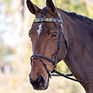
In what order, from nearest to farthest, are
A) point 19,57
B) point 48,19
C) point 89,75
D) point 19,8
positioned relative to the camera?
point 48,19 → point 89,75 → point 19,57 → point 19,8

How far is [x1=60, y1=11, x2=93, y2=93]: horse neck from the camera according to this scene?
308cm

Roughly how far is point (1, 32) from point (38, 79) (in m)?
16.6

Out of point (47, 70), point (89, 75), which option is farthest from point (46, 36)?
point (89, 75)

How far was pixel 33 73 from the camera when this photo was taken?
8.63 feet

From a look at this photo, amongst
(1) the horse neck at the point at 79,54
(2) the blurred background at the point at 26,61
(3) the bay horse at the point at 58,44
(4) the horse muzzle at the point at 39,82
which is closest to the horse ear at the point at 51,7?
(3) the bay horse at the point at 58,44

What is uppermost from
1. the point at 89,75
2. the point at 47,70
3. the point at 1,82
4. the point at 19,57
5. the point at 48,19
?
the point at 48,19

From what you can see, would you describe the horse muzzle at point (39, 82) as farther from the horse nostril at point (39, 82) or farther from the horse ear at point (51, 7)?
the horse ear at point (51, 7)

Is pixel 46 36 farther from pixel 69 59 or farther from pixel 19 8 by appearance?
pixel 19 8

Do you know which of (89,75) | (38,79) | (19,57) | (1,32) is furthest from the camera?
(1,32)

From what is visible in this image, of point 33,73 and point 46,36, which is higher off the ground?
point 46,36

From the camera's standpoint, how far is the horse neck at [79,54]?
3084 mm

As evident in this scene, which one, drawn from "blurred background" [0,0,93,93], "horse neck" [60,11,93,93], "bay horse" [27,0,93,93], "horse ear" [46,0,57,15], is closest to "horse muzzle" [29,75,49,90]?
"bay horse" [27,0,93,93]

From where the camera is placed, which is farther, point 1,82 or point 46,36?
point 1,82

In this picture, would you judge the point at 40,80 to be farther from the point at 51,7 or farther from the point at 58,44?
the point at 51,7
